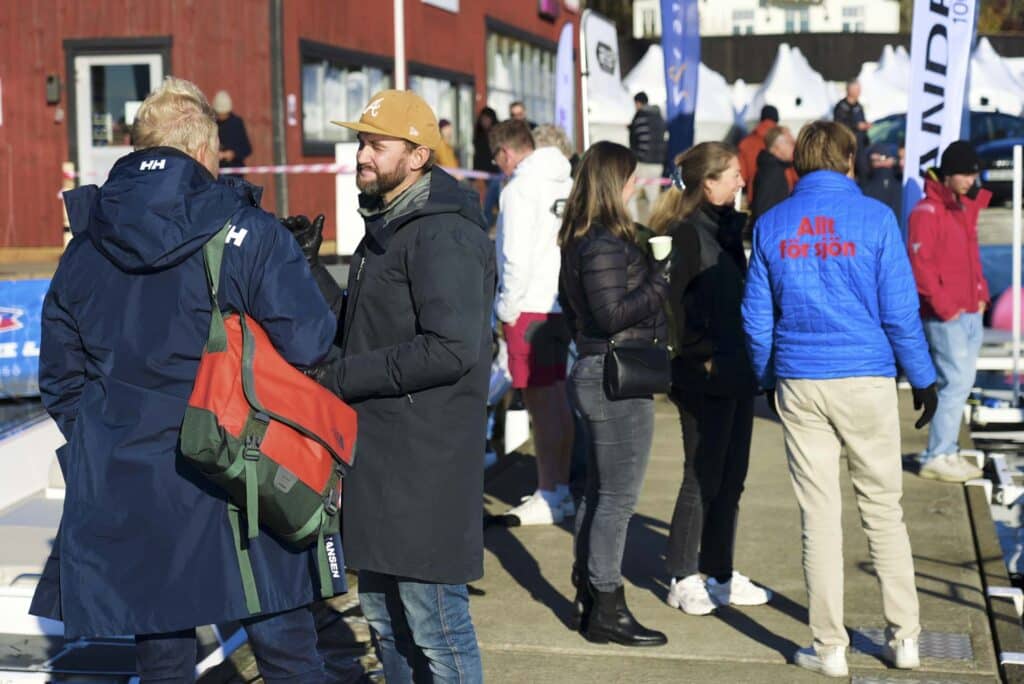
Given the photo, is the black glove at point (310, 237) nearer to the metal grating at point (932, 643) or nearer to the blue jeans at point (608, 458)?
the blue jeans at point (608, 458)

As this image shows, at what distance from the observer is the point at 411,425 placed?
389 centimetres

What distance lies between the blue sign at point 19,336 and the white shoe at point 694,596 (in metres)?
3.77

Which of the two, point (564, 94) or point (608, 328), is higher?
point (564, 94)

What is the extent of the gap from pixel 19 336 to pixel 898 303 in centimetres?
496

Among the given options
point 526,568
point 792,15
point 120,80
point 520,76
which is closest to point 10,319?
point 526,568

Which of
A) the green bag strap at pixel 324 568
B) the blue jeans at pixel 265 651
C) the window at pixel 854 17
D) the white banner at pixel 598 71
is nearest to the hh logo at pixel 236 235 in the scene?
the green bag strap at pixel 324 568

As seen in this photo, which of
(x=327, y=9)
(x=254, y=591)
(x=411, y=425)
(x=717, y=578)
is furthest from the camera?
(x=327, y=9)

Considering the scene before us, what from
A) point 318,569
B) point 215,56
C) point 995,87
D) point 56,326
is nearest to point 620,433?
point 318,569

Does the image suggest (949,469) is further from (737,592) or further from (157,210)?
A: (157,210)

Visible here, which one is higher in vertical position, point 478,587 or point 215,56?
point 215,56

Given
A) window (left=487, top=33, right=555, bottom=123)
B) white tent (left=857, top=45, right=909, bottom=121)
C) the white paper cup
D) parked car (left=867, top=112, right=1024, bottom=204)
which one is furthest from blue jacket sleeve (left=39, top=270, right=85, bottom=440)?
white tent (left=857, top=45, right=909, bottom=121)

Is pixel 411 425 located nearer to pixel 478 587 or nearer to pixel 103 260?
pixel 103 260

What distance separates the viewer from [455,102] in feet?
84.5

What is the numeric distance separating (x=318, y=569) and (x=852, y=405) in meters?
2.14
